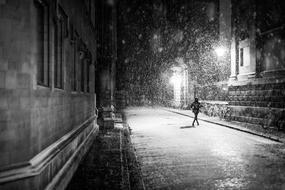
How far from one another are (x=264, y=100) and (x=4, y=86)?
633 inches

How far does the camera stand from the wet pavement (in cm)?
619

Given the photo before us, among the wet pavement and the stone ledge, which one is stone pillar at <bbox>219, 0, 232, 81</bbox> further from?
the stone ledge

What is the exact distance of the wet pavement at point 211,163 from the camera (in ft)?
20.3

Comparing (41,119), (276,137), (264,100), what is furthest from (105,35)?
(41,119)

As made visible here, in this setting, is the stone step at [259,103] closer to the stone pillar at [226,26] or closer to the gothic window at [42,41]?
the stone pillar at [226,26]

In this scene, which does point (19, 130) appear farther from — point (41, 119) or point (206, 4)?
point (206, 4)

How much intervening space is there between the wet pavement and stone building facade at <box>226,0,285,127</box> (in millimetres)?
4566

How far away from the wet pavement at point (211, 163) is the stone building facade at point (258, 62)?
15.0 feet

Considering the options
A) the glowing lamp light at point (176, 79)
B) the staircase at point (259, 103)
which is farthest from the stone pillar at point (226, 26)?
the glowing lamp light at point (176, 79)

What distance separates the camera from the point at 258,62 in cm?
1861

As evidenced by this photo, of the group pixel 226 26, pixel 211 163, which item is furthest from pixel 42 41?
pixel 226 26

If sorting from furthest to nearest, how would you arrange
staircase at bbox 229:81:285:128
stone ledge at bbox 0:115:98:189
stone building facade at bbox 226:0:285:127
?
stone building facade at bbox 226:0:285:127
staircase at bbox 229:81:285:128
stone ledge at bbox 0:115:98:189

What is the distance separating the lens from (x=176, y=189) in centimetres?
576

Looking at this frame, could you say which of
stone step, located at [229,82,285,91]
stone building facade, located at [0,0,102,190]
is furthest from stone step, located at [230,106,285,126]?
stone building facade, located at [0,0,102,190]
